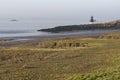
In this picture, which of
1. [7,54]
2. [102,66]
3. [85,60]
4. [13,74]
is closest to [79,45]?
[7,54]

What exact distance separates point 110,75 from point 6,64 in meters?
7.77

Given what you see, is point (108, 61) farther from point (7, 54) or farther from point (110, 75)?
point (7, 54)

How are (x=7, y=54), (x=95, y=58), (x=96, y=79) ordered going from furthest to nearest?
(x=7, y=54) → (x=95, y=58) → (x=96, y=79)

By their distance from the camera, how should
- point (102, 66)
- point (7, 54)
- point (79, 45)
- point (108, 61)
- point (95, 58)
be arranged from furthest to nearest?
point (79, 45)
point (7, 54)
point (95, 58)
point (108, 61)
point (102, 66)

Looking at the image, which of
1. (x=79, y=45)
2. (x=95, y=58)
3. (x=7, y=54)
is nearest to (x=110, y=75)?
(x=95, y=58)

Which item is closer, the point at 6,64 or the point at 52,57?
the point at 6,64

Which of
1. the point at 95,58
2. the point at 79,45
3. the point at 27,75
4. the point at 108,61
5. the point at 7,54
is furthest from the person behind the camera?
the point at 79,45

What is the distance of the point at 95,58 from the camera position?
23391mm

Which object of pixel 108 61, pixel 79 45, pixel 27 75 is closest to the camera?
pixel 27 75

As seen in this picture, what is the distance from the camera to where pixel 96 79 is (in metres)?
15.6

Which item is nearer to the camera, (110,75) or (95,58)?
(110,75)

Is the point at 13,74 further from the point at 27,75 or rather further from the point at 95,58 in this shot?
the point at 95,58

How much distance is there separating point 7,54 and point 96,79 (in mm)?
11991

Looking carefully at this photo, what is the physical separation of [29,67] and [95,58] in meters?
4.59
